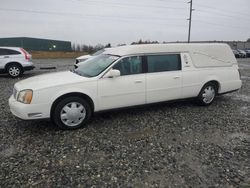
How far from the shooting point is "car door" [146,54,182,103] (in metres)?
5.08

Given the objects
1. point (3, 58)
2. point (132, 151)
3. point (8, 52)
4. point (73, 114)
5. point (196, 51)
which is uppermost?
point (8, 52)

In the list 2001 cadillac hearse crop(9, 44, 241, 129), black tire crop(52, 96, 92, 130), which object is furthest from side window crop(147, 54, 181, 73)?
black tire crop(52, 96, 92, 130)

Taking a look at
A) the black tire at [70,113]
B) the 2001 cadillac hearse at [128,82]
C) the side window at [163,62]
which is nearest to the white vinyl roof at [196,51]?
the 2001 cadillac hearse at [128,82]

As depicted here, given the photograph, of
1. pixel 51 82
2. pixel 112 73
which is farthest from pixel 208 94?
pixel 51 82

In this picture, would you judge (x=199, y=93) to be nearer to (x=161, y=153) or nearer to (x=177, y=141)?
(x=177, y=141)

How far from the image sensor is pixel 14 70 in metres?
11.0

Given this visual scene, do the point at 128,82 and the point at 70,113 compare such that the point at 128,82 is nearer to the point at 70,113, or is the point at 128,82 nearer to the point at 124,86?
the point at 124,86

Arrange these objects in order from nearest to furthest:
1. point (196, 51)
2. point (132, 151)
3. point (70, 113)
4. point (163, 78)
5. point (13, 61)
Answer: point (132, 151) → point (70, 113) → point (163, 78) → point (196, 51) → point (13, 61)

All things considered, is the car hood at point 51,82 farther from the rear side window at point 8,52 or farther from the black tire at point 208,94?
the rear side window at point 8,52

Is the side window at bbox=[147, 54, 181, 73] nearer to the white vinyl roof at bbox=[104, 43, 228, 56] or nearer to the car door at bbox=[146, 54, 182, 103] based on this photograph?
the car door at bbox=[146, 54, 182, 103]

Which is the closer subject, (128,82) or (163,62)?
(128,82)

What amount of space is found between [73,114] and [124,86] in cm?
119

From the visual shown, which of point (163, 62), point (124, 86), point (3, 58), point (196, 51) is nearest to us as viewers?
point (124, 86)

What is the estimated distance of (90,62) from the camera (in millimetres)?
5469
